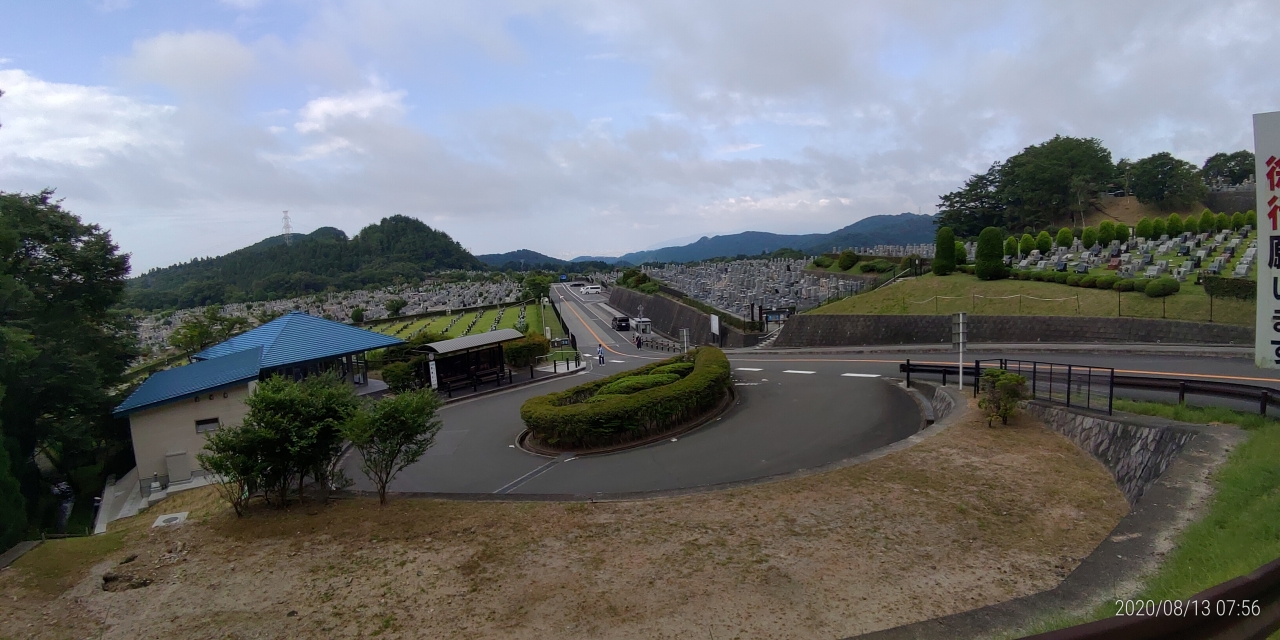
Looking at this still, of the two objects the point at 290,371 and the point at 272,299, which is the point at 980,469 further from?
the point at 272,299

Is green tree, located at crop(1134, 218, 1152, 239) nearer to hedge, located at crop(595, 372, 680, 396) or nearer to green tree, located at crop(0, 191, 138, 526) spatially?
hedge, located at crop(595, 372, 680, 396)

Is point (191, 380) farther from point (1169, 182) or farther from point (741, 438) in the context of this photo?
point (1169, 182)

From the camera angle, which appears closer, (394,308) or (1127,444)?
(1127,444)

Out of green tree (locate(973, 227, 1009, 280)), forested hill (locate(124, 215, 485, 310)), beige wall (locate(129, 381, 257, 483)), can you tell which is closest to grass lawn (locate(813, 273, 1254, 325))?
green tree (locate(973, 227, 1009, 280))

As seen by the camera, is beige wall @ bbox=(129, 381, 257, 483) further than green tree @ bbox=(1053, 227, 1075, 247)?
No

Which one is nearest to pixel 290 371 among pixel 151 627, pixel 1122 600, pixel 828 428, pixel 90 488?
pixel 90 488

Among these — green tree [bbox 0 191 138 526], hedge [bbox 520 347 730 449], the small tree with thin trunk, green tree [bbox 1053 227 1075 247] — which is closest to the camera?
the small tree with thin trunk

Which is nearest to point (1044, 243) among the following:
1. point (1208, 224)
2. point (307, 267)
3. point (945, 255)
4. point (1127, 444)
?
point (945, 255)
